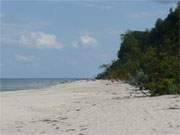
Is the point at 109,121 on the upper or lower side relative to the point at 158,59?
lower

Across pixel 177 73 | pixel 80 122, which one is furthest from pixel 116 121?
pixel 177 73

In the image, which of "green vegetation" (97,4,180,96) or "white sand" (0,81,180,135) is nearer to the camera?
"white sand" (0,81,180,135)

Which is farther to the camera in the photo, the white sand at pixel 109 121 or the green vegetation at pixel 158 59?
the green vegetation at pixel 158 59

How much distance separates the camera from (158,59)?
29672mm

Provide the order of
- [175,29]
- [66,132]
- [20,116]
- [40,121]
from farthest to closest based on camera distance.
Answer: [175,29], [20,116], [40,121], [66,132]

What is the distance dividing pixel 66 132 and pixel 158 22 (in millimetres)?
49030

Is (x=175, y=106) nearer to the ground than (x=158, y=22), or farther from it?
nearer to the ground

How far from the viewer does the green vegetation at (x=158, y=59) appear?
2411 cm

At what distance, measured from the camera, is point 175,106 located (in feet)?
55.5

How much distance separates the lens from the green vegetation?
24.1 metres

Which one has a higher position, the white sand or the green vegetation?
the green vegetation

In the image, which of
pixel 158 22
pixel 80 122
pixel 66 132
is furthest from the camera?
pixel 158 22

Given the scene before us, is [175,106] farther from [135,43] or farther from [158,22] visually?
[135,43]

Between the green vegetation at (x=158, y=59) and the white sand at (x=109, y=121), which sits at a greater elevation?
the green vegetation at (x=158, y=59)
